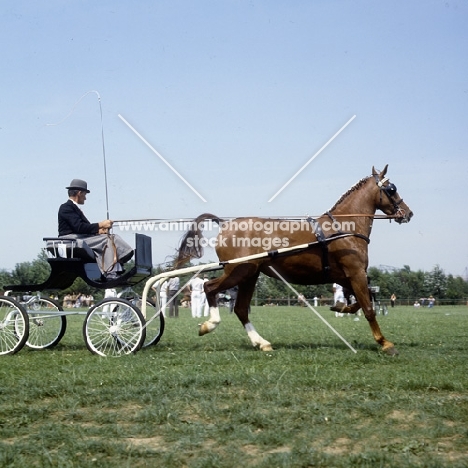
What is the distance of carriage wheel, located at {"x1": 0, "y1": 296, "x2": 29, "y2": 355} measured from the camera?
10320 mm

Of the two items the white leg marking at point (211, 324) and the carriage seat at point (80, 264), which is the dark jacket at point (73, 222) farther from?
the white leg marking at point (211, 324)

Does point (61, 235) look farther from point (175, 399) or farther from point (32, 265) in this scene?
point (32, 265)

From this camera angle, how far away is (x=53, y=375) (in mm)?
7852

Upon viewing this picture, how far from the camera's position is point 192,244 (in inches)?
453

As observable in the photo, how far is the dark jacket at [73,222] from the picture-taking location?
1066 cm

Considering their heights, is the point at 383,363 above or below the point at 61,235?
below

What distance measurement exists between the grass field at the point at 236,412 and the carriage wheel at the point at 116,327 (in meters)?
0.93

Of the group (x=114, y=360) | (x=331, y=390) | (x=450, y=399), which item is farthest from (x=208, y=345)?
(x=450, y=399)

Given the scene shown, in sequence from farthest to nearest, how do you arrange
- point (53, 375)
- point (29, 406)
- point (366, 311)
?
point (366, 311) → point (53, 375) → point (29, 406)

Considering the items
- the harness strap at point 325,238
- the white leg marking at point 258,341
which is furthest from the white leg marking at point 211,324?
the harness strap at point 325,238

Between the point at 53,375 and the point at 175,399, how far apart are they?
81.7 inches

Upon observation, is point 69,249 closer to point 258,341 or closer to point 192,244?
point 192,244

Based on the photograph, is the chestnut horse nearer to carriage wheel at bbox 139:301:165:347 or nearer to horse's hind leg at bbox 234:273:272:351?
horse's hind leg at bbox 234:273:272:351

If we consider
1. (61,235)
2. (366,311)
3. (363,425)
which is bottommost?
(363,425)
